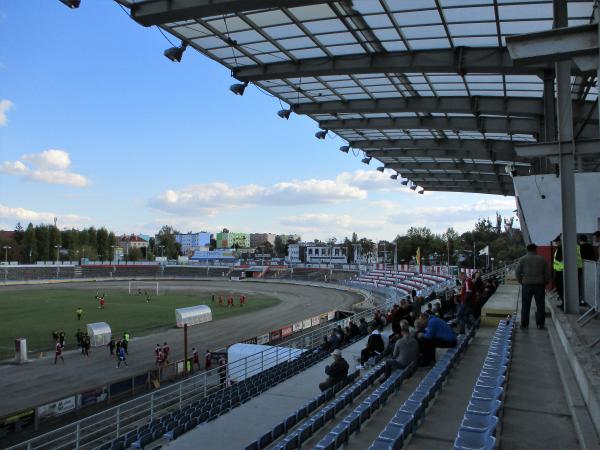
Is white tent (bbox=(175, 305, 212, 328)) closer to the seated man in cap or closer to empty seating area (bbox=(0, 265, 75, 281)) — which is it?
the seated man in cap

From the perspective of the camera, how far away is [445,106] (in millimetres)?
19922

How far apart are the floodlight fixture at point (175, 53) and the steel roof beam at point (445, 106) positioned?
7.82 m

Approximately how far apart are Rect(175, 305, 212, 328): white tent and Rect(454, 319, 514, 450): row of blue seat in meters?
30.4

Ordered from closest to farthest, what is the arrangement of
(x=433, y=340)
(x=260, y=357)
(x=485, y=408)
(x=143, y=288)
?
(x=485, y=408), (x=433, y=340), (x=260, y=357), (x=143, y=288)

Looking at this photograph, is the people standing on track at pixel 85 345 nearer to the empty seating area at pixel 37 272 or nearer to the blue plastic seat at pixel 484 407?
the blue plastic seat at pixel 484 407

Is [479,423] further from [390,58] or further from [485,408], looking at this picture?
[390,58]

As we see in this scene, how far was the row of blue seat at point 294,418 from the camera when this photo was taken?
621cm

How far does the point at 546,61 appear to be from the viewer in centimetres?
592

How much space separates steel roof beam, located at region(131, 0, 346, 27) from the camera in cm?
1085

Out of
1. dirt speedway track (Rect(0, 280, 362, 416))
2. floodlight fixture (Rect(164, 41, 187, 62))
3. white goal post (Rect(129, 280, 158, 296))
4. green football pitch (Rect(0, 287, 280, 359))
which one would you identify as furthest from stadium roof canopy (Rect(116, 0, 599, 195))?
white goal post (Rect(129, 280, 158, 296))

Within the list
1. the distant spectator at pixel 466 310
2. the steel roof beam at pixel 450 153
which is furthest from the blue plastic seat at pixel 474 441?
the steel roof beam at pixel 450 153

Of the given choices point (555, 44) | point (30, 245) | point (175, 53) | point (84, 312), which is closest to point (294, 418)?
point (555, 44)

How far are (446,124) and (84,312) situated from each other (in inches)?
1407

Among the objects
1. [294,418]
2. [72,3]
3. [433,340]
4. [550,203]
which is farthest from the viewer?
[550,203]
